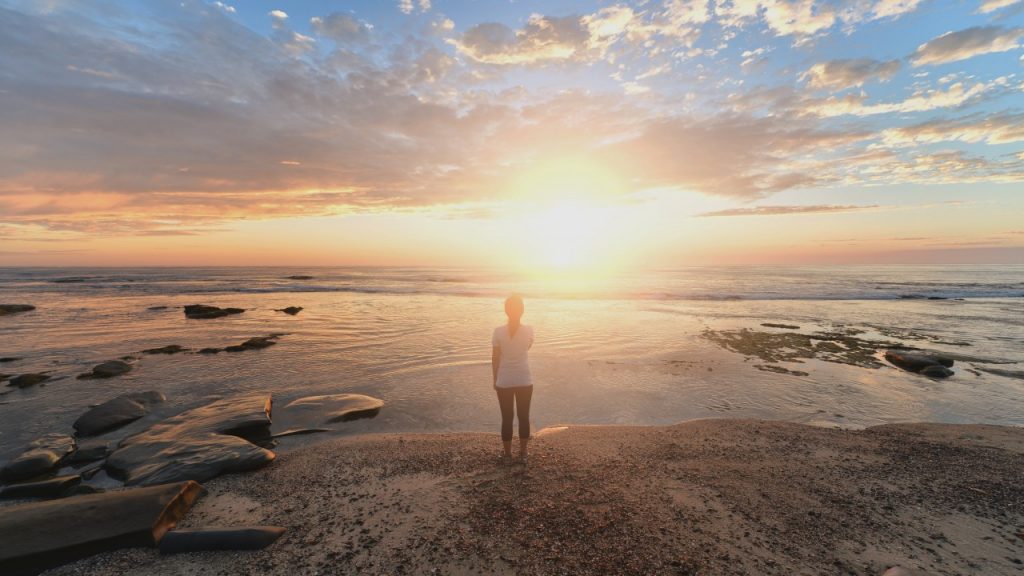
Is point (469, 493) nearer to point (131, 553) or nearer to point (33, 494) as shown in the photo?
point (131, 553)

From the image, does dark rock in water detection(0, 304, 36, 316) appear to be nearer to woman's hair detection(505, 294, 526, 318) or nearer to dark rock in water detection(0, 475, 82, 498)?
dark rock in water detection(0, 475, 82, 498)

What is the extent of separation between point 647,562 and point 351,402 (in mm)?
7384

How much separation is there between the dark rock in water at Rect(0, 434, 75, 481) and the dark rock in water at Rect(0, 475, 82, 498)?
23 centimetres

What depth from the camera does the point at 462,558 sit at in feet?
14.2

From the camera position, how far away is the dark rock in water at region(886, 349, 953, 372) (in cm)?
1279

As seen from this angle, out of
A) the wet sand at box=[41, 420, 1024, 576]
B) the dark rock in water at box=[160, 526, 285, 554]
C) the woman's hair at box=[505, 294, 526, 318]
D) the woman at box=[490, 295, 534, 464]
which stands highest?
the woman's hair at box=[505, 294, 526, 318]

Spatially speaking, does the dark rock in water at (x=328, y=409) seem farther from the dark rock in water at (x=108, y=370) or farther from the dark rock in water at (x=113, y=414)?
the dark rock in water at (x=108, y=370)

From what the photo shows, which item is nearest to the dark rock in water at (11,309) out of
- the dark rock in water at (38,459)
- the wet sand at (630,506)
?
the dark rock in water at (38,459)

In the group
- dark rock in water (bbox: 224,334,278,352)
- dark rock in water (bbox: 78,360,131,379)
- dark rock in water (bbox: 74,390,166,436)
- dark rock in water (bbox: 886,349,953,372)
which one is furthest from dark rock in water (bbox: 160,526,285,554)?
dark rock in water (bbox: 886,349,953,372)

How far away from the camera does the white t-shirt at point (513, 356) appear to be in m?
6.88

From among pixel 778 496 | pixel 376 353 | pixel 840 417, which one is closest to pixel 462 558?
pixel 778 496

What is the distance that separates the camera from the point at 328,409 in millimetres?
9203

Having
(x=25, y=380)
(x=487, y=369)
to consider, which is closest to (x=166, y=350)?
(x=25, y=380)

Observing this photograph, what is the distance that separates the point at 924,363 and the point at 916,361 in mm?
188
